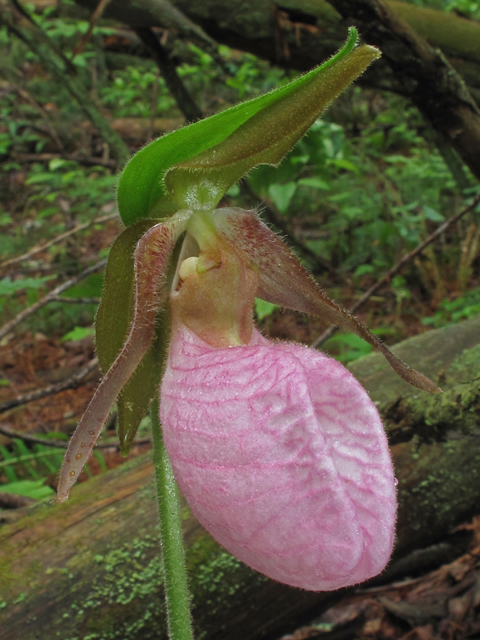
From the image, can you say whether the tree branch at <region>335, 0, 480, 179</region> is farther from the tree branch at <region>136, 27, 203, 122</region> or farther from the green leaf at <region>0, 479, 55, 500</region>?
the green leaf at <region>0, 479, 55, 500</region>

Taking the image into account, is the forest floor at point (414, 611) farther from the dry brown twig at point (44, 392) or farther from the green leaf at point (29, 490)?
the dry brown twig at point (44, 392)

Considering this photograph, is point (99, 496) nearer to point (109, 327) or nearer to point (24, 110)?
point (109, 327)

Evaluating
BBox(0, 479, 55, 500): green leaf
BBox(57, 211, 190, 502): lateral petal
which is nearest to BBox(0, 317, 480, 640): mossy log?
BBox(0, 479, 55, 500): green leaf

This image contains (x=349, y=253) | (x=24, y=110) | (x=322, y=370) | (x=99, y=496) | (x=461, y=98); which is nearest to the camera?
(x=322, y=370)

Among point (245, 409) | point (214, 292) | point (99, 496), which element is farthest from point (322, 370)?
point (99, 496)

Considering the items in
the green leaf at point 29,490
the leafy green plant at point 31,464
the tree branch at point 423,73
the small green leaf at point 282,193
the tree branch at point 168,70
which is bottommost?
the leafy green plant at point 31,464

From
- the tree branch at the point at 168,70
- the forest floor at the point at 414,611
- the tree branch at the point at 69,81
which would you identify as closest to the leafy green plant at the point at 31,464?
the forest floor at the point at 414,611
